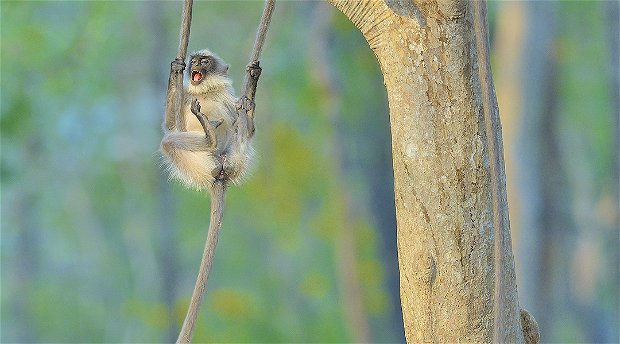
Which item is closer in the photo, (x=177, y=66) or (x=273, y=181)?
(x=177, y=66)

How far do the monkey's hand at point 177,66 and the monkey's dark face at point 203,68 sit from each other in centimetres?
90

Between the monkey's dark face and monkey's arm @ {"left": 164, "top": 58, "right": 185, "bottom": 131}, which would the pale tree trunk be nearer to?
monkey's arm @ {"left": 164, "top": 58, "right": 185, "bottom": 131}

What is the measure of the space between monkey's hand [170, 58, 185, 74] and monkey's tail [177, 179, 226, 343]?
466 mm

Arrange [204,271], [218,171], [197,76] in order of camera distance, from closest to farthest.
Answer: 1. [204,271]
2. [218,171]
3. [197,76]

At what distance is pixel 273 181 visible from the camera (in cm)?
2034

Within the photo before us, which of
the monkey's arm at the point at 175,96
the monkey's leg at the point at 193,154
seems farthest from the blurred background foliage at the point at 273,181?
the monkey's arm at the point at 175,96

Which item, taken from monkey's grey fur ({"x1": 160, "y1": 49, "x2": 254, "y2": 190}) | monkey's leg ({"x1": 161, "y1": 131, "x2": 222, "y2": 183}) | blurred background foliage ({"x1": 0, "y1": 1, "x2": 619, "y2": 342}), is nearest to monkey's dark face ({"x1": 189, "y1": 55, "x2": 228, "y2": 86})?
monkey's grey fur ({"x1": 160, "y1": 49, "x2": 254, "y2": 190})

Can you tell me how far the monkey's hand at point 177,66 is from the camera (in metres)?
3.46

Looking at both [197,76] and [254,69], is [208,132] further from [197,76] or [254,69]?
[197,76]

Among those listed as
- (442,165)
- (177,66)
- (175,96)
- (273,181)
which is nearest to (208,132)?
(175,96)

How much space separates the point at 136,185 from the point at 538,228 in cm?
1759

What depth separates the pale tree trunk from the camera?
2908 mm

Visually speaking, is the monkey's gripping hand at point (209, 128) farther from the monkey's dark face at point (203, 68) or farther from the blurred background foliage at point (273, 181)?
the blurred background foliage at point (273, 181)

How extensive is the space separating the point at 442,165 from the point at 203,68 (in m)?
1.81
